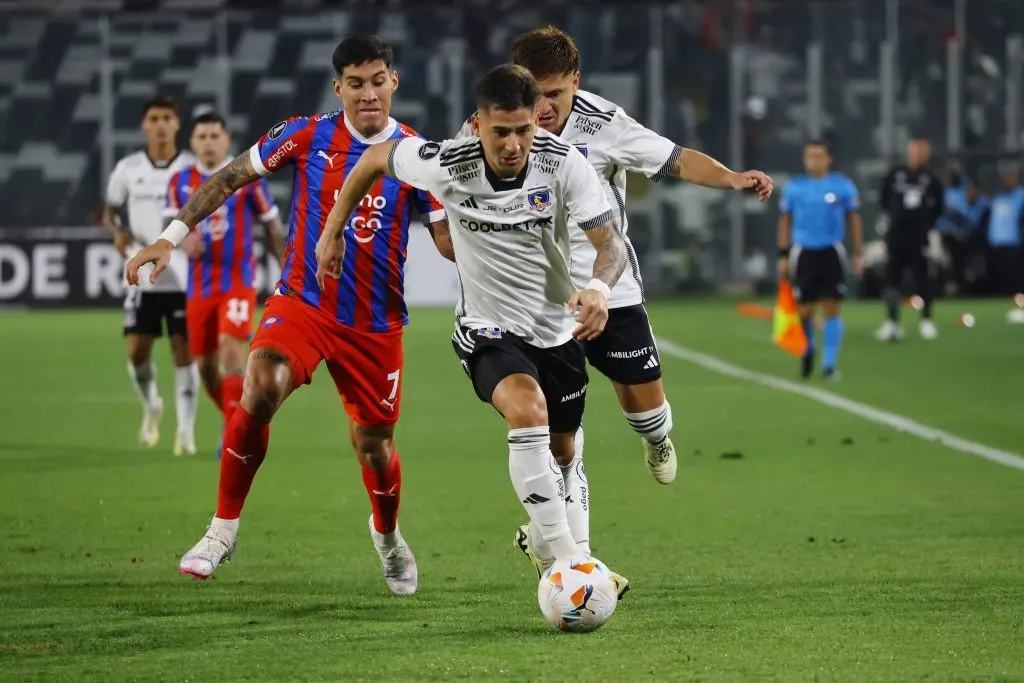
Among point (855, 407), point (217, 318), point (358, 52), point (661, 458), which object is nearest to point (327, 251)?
point (358, 52)

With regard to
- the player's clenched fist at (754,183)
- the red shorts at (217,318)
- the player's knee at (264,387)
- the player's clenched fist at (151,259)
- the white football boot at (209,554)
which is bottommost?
the red shorts at (217,318)

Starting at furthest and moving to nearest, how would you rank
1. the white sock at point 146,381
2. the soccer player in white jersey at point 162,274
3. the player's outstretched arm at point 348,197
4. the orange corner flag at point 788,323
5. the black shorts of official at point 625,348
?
the orange corner flag at point 788,323 → the white sock at point 146,381 → the soccer player in white jersey at point 162,274 → the black shorts of official at point 625,348 → the player's outstretched arm at point 348,197

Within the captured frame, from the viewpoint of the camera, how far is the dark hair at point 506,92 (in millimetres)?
5902

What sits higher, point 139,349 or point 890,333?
point 139,349

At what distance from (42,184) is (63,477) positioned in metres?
22.0

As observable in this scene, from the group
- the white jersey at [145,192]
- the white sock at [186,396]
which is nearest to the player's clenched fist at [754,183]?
the white sock at [186,396]

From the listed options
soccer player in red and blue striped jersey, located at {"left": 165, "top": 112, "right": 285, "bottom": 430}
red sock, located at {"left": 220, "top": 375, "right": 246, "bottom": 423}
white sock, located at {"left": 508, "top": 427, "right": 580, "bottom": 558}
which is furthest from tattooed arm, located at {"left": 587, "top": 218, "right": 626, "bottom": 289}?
soccer player in red and blue striped jersey, located at {"left": 165, "top": 112, "right": 285, "bottom": 430}

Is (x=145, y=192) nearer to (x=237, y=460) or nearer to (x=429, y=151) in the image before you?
(x=237, y=460)

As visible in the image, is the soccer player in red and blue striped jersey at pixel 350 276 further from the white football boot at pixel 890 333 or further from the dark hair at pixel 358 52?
the white football boot at pixel 890 333

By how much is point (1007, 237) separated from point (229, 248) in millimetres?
20325

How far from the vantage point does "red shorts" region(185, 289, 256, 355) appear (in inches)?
431

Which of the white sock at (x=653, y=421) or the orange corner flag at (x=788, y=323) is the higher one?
the white sock at (x=653, y=421)

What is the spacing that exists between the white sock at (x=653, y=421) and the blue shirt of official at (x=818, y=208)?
30.0ft

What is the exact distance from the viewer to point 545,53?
22.9 feet
